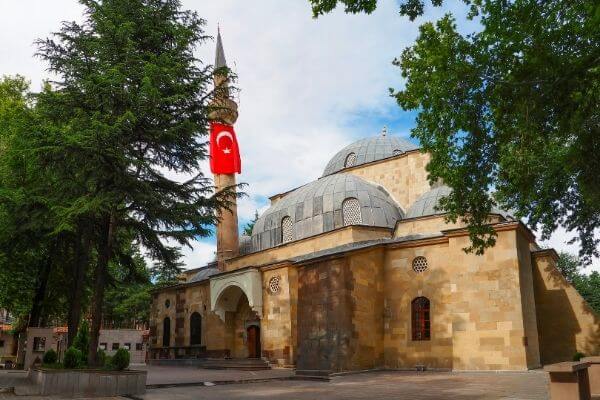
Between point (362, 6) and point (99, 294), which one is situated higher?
point (362, 6)

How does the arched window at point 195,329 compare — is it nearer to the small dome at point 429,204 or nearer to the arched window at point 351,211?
the arched window at point 351,211

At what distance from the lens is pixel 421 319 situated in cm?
1975

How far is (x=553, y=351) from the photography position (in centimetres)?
A: 2020

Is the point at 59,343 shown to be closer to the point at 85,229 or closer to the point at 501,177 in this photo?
the point at 85,229

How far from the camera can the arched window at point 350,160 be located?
98.8 ft

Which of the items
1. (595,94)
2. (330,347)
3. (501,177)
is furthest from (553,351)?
(595,94)

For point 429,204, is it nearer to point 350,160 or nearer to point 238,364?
point 350,160

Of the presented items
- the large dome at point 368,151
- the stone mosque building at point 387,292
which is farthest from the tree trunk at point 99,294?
the large dome at point 368,151

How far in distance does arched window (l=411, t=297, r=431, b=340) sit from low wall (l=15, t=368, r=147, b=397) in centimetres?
1093

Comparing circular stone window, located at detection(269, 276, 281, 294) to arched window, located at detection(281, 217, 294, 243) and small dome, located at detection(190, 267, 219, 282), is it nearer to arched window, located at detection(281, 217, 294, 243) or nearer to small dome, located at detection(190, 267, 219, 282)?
arched window, located at detection(281, 217, 294, 243)

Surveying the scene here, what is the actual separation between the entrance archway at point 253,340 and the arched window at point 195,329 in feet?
11.5

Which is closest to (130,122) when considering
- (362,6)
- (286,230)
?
(362,6)

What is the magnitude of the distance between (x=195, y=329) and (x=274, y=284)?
7.48 metres

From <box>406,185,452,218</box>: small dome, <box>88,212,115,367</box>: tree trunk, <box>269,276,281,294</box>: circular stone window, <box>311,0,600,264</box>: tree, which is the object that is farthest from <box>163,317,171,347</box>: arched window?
<box>311,0,600,264</box>: tree
